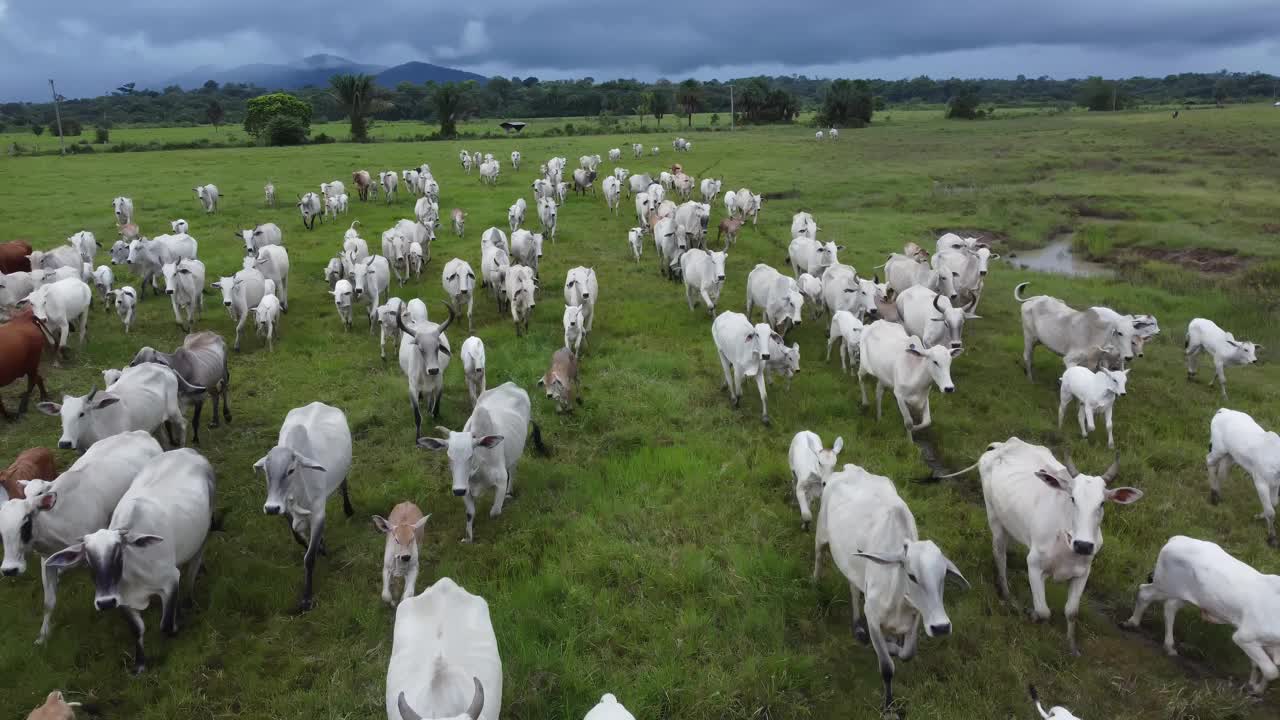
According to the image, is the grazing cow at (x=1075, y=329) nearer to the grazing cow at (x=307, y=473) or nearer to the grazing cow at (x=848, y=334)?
the grazing cow at (x=848, y=334)

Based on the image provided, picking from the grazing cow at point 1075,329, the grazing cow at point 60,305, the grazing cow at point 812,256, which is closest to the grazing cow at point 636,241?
the grazing cow at point 812,256

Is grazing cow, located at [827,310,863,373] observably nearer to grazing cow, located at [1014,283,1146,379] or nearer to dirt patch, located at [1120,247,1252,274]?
grazing cow, located at [1014,283,1146,379]

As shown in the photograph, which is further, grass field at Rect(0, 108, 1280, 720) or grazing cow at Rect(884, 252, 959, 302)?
grazing cow at Rect(884, 252, 959, 302)

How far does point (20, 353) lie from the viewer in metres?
→ 10.5

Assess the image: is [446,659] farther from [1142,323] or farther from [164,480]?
[1142,323]

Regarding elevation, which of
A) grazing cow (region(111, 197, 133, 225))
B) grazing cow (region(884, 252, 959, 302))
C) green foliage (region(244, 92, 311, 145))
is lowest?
grazing cow (region(884, 252, 959, 302))

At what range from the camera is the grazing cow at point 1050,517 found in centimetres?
625

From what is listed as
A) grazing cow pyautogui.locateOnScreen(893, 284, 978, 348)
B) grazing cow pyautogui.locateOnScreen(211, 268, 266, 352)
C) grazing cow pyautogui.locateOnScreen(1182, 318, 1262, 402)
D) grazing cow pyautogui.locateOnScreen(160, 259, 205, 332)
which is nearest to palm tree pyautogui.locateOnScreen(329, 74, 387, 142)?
grazing cow pyautogui.locateOnScreen(160, 259, 205, 332)

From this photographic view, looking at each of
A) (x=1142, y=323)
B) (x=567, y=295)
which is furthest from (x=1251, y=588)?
(x=567, y=295)

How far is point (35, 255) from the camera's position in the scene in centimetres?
1612

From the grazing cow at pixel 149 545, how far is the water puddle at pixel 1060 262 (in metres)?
19.3

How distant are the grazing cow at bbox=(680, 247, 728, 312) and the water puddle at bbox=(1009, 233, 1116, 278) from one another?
947 cm

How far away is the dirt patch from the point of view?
61.4 ft

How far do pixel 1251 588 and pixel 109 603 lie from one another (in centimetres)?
882
